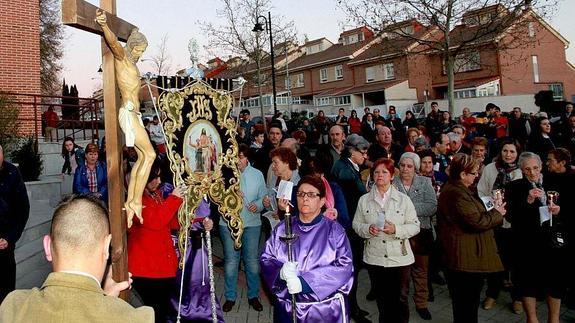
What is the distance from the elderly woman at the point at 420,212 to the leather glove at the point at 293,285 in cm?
258

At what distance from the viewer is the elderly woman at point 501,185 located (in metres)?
5.49

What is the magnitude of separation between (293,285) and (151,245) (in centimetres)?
160

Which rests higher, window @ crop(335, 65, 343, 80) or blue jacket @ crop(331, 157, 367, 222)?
window @ crop(335, 65, 343, 80)

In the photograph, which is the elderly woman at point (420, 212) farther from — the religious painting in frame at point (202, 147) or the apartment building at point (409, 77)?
the apartment building at point (409, 77)

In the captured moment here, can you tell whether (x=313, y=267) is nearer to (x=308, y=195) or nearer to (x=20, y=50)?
(x=308, y=195)

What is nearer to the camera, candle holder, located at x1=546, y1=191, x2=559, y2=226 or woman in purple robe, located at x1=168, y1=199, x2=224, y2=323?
candle holder, located at x1=546, y1=191, x2=559, y2=226

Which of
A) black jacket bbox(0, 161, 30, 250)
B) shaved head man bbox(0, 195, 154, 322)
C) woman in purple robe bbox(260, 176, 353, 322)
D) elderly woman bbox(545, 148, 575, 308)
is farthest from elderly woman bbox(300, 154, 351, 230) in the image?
shaved head man bbox(0, 195, 154, 322)

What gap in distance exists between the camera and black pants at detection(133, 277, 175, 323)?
4.36m

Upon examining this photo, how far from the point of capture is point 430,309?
18.6 feet

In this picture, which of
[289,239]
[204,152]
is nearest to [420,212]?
[289,239]

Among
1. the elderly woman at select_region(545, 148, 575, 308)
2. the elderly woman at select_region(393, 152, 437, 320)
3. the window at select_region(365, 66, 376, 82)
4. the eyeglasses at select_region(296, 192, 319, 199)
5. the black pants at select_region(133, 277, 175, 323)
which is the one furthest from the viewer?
the window at select_region(365, 66, 376, 82)

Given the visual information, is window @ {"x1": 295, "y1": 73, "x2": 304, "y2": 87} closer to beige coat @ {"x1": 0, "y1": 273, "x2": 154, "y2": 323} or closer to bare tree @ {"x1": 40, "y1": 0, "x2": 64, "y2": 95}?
bare tree @ {"x1": 40, "y1": 0, "x2": 64, "y2": 95}

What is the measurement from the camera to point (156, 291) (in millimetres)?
4406

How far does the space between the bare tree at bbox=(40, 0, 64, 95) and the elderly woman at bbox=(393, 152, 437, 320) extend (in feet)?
109
